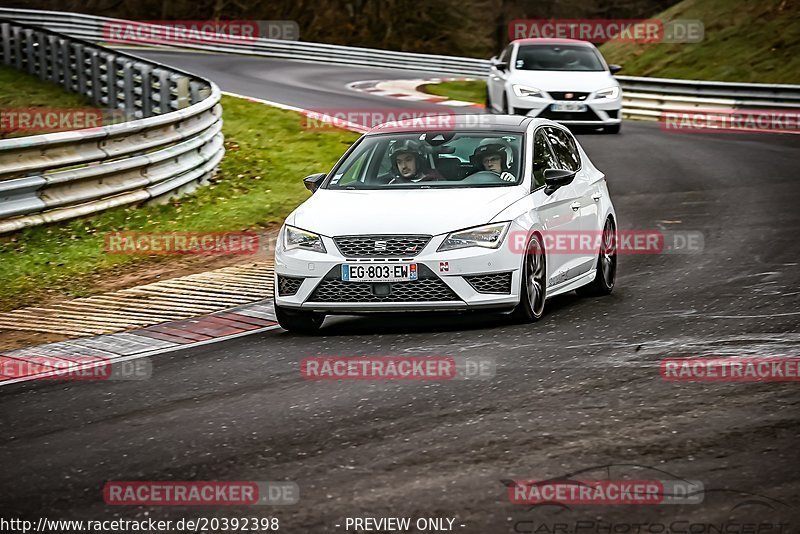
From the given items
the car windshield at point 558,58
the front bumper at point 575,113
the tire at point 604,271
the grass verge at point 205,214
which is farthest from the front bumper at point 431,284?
the car windshield at point 558,58

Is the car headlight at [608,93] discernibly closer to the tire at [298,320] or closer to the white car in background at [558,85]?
the white car in background at [558,85]

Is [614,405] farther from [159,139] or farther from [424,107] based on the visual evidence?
[424,107]

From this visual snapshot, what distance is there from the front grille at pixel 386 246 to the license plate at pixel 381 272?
2.7 inches

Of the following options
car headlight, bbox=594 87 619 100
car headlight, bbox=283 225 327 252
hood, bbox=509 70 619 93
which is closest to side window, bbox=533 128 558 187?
car headlight, bbox=283 225 327 252

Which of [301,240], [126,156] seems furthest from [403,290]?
[126,156]

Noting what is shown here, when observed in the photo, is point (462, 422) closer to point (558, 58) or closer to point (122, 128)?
point (122, 128)

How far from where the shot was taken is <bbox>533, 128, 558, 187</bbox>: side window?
1056cm

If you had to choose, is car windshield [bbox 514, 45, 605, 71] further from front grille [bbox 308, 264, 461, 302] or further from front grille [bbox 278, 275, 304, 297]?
front grille [bbox 308, 264, 461, 302]

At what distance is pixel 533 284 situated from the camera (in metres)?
9.82

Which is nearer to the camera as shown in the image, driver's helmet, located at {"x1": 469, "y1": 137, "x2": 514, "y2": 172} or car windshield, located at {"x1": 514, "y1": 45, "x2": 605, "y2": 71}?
driver's helmet, located at {"x1": 469, "y1": 137, "x2": 514, "y2": 172}

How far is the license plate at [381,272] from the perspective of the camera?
9.43m

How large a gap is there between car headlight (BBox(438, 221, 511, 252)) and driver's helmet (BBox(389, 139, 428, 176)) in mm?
1229

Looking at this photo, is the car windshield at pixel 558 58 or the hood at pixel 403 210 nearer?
the hood at pixel 403 210

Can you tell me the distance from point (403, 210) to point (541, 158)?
162cm
